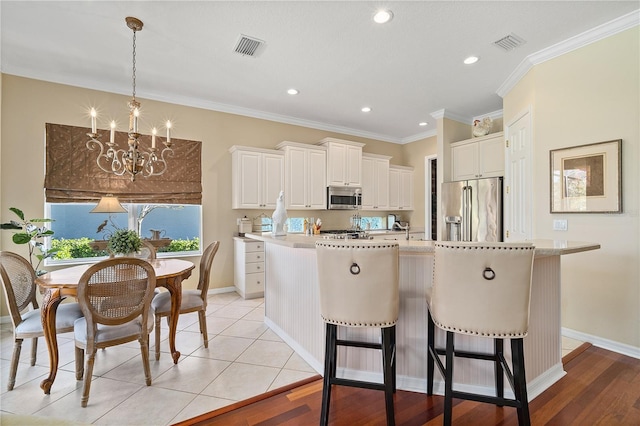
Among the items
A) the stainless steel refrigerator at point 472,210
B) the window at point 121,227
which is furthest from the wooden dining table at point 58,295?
the stainless steel refrigerator at point 472,210

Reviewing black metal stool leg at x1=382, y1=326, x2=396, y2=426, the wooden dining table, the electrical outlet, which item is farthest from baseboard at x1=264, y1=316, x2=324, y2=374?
the electrical outlet

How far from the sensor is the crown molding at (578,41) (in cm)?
249

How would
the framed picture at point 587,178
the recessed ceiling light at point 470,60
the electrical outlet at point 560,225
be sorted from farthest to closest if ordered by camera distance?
the recessed ceiling light at point 470,60 → the electrical outlet at point 560,225 → the framed picture at point 587,178

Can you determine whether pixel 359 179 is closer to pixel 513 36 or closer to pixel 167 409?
pixel 513 36

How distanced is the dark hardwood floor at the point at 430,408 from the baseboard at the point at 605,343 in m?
0.51

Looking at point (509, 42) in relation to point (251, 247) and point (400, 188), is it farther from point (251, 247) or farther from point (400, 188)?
point (251, 247)

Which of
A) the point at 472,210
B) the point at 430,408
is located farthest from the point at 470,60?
the point at 430,408

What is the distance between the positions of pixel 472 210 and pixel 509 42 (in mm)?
2276

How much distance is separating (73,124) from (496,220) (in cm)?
564

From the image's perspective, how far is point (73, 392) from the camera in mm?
1989

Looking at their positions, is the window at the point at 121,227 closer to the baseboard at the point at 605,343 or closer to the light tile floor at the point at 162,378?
the light tile floor at the point at 162,378

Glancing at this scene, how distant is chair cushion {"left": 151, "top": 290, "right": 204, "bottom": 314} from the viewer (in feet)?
8.10

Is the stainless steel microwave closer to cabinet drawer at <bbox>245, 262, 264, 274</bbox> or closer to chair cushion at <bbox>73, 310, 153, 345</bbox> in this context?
cabinet drawer at <bbox>245, 262, 264, 274</bbox>

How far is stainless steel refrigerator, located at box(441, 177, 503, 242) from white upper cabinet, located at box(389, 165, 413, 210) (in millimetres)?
1385
